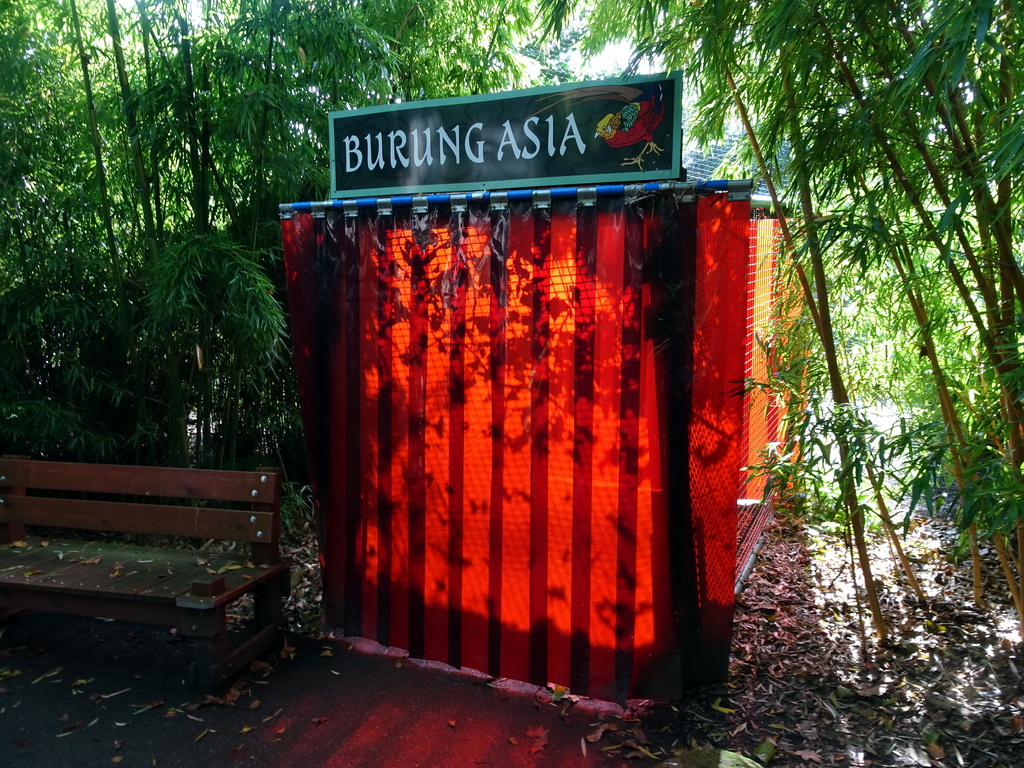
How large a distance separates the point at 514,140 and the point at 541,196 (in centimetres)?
23

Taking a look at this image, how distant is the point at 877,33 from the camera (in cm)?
228

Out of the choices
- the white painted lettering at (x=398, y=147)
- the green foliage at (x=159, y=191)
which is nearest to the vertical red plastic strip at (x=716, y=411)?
the white painted lettering at (x=398, y=147)

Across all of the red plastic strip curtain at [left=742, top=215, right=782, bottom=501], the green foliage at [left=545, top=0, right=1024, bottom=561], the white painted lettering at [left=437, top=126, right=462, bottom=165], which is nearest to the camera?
the green foliage at [left=545, top=0, right=1024, bottom=561]

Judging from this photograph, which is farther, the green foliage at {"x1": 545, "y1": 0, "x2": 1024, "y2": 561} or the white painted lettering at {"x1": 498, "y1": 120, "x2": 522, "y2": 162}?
the white painted lettering at {"x1": 498, "y1": 120, "x2": 522, "y2": 162}

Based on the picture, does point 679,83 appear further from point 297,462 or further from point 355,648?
point 297,462

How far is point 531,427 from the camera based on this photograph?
2.61m

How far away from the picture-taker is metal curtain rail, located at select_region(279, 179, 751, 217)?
232cm

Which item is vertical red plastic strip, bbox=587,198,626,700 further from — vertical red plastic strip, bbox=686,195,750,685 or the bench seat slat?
the bench seat slat

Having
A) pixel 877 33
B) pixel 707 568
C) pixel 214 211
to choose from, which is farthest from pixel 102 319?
pixel 877 33

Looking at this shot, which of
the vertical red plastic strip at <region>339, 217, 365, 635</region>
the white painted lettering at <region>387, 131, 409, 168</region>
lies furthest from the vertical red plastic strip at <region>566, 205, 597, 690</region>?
the vertical red plastic strip at <region>339, 217, 365, 635</region>

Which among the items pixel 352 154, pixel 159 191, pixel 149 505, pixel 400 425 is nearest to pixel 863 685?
pixel 400 425

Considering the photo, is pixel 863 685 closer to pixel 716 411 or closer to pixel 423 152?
pixel 716 411

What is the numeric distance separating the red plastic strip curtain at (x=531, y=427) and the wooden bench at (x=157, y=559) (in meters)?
0.28

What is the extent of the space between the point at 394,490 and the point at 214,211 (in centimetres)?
178
